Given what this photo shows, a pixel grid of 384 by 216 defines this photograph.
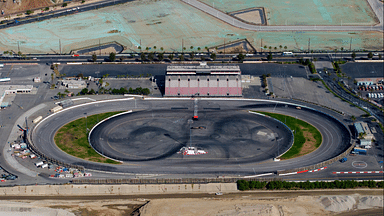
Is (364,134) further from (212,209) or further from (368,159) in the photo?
(212,209)

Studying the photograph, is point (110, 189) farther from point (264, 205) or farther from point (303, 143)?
point (303, 143)

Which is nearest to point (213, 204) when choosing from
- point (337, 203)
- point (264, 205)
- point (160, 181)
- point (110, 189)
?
point (264, 205)

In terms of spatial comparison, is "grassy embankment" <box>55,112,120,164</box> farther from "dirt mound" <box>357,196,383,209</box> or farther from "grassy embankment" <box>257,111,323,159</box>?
"dirt mound" <box>357,196,383,209</box>

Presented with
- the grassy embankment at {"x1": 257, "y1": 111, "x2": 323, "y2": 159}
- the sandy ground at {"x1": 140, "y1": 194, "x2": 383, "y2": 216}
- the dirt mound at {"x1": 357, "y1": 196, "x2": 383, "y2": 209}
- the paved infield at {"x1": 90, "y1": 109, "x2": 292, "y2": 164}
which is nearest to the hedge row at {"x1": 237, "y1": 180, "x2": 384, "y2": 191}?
the sandy ground at {"x1": 140, "y1": 194, "x2": 383, "y2": 216}

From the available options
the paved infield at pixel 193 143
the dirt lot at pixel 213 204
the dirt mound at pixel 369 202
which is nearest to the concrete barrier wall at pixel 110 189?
the dirt lot at pixel 213 204

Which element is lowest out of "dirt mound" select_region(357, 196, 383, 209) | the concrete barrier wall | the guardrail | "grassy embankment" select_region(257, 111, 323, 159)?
"dirt mound" select_region(357, 196, 383, 209)
